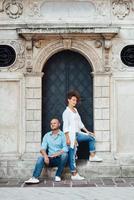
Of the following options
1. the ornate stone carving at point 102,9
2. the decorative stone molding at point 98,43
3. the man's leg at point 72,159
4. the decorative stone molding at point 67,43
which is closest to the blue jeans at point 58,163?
the man's leg at point 72,159

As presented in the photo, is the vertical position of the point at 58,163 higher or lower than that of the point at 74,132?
lower

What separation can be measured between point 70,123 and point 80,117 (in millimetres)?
642

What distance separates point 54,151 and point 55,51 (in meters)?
2.35

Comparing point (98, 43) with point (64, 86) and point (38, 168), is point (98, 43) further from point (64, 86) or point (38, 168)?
point (38, 168)

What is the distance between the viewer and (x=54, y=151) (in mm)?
10812

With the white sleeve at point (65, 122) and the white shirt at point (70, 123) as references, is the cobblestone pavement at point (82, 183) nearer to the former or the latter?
the white shirt at point (70, 123)

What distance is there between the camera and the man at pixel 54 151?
34.8 ft

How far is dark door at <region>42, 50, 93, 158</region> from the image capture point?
11.7 m

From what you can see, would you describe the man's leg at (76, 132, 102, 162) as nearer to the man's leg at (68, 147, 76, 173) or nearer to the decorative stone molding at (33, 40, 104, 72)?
the man's leg at (68, 147, 76, 173)

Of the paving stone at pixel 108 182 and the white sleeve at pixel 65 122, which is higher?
the white sleeve at pixel 65 122

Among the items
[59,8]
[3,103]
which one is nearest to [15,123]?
[3,103]

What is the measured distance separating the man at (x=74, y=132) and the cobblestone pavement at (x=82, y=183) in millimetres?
397

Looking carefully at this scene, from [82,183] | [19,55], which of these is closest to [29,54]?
[19,55]

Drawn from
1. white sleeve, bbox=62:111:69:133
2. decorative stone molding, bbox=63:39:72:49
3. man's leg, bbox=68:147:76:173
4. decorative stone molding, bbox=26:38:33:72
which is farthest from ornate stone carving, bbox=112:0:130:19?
man's leg, bbox=68:147:76:173
